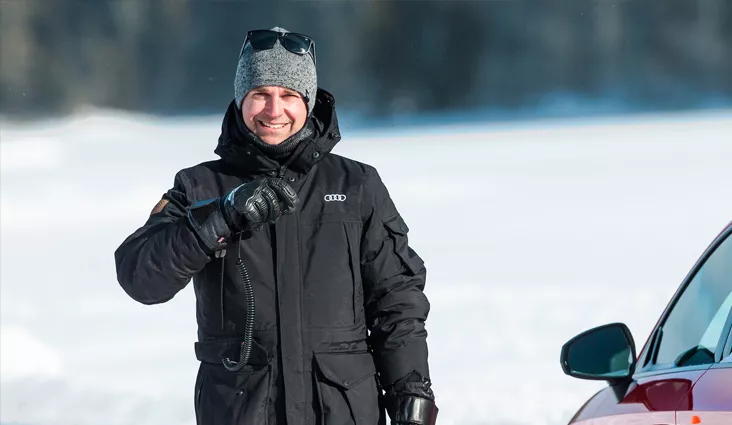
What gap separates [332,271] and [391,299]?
0.16 meters

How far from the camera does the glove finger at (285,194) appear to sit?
2.77 metres

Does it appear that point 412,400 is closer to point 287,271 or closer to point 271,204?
point 287,271

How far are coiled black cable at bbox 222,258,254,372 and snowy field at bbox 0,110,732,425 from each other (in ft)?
9.24

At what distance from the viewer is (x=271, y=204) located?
108 inches

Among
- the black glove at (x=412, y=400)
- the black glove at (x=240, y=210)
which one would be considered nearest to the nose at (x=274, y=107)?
the black glove at (x=240, y=210)

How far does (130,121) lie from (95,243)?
1.47 meters

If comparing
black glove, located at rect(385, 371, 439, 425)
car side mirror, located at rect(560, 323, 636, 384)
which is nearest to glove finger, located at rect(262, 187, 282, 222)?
black glove, located at rect(385, 371, 439, 425)

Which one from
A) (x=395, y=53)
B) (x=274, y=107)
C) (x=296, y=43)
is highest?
(x=395, y=53)

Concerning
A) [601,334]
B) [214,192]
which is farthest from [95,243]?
[601,334]

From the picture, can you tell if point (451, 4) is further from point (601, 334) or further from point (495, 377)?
point (601, 334)

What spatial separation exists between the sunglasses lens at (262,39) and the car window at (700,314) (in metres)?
1.16

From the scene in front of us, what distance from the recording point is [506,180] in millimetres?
8227

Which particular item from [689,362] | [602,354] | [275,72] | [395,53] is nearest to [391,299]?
[602,354]

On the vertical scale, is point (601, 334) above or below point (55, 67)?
below
